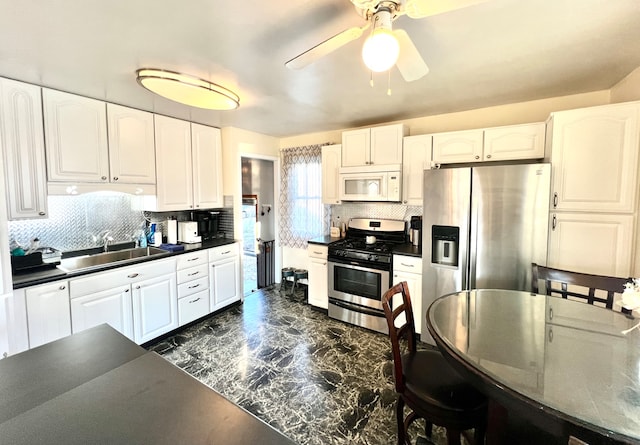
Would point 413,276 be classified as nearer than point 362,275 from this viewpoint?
Yes

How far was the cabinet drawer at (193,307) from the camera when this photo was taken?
10.6ft

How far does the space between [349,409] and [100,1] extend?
2.79 m

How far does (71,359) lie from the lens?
106 centimetres

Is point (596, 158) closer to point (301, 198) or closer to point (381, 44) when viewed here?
point (381, 44)

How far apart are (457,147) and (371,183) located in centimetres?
98

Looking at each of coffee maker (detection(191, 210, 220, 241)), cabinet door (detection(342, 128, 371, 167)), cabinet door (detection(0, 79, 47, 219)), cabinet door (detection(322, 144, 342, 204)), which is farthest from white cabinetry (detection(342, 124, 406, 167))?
cabinet door (detection(0, 79, 47, 219))

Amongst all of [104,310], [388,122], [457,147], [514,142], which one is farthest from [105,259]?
[514,142]

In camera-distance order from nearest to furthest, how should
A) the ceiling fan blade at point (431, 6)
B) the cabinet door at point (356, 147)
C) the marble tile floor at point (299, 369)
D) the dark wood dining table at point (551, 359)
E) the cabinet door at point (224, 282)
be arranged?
the dark wood dining table at point (551, 359) → the ceiling fan blade at point (431, 6) → the marble tile floor at point (299, 369) → the cabinet door at point (356, 147) → the cabinet door at point (224, 282)

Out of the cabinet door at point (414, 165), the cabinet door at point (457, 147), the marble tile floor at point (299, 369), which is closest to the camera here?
the marble tile floor at point (299, 369)

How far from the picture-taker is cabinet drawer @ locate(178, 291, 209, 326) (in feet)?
10.6

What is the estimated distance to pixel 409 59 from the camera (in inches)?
57.7

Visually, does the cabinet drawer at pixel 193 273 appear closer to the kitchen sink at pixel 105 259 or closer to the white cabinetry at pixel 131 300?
the white cabinetry at pixel 131 300

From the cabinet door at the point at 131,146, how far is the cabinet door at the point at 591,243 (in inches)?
152

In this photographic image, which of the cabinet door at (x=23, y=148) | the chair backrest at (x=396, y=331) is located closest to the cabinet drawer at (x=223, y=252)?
the cabinet door at (x=23, y=148)
